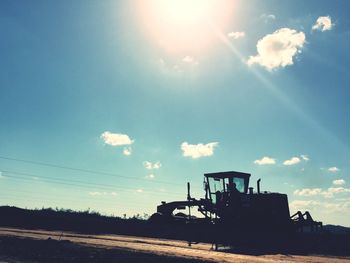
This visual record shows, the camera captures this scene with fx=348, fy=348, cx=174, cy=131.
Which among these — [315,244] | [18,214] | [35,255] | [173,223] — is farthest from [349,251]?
[18,214]

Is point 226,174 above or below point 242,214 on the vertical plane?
above

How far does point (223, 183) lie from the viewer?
19812 millimetres

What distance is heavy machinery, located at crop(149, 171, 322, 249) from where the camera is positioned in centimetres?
1816

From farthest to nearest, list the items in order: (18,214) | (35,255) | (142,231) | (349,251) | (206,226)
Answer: (18,214) < (142,231) < (206,226) < (349,251) < (35,255)

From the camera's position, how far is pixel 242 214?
1861 cm

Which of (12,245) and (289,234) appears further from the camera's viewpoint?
(289,234)

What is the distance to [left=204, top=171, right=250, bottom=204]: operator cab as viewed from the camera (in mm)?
19700

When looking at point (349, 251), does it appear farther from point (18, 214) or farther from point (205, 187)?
point (18, 214)

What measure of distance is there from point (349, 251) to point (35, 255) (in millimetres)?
14780

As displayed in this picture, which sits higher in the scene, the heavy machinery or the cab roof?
the cab roof

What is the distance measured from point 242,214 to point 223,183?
2085 millimetres

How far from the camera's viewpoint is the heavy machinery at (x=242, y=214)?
18.2m

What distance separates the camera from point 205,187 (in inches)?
793

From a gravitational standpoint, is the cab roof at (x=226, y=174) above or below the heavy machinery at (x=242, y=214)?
above
